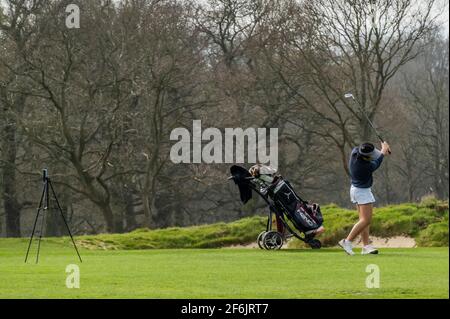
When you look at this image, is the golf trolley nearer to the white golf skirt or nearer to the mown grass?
the white golf skirt

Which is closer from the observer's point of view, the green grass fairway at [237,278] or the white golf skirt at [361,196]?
the green grass fairway at [237,278]

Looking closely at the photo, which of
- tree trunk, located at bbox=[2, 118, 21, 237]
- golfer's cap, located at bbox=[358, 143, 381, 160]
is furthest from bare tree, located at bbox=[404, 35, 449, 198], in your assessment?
golfer's cap, located at bbox=[358, 143, 381, 160]

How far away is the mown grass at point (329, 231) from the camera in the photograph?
2453cm

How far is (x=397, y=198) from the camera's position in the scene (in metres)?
69.9

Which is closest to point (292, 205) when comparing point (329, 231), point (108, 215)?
point (329, 231)

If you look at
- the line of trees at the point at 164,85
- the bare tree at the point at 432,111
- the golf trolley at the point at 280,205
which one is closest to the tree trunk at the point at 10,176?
the line of trees at the point at 164,85

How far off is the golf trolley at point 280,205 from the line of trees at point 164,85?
2241cm

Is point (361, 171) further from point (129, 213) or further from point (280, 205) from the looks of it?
point (129, 213)

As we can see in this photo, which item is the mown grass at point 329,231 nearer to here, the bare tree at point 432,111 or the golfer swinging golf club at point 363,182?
the golfer swinging golf club at point 363,182

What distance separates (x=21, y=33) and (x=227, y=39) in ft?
39.0

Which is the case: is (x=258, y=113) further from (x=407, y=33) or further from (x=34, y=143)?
(x=34, y=143)

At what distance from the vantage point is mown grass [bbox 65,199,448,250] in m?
24.5

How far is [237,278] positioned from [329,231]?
42.0 feet

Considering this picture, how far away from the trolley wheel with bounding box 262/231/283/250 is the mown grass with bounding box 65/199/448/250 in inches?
137
